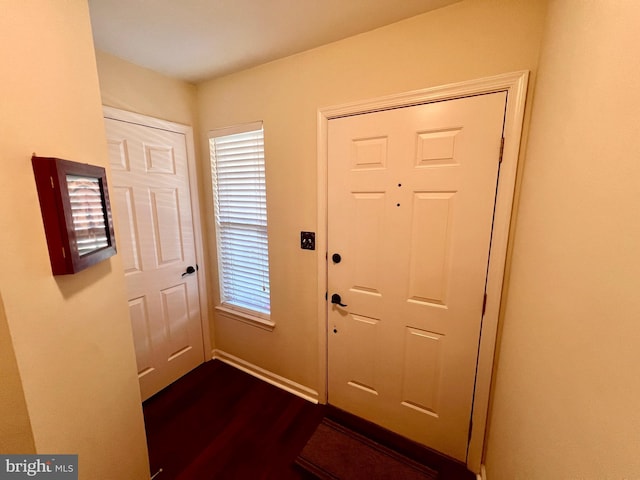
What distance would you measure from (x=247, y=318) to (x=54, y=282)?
1.52 metres

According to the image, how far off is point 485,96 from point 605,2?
1.96 feet

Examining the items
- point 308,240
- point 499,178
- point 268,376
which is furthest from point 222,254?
point 499,178

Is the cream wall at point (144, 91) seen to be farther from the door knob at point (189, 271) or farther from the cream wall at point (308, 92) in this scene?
the door knob at point (189, 271)

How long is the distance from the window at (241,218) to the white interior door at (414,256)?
635mm

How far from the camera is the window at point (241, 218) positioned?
6.39ft

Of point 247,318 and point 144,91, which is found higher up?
point 144,91

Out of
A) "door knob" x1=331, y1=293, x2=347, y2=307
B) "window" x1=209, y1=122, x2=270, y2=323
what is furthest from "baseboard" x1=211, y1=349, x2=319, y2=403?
"door knob" x1=331, y1=293, x2=347, y2=307

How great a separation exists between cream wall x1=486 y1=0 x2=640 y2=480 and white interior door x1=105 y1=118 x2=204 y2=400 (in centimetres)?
221

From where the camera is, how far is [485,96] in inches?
46.1

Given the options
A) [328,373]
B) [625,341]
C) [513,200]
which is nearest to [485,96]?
[513,200]

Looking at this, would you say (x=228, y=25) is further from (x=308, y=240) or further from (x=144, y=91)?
(x=308, y=240)

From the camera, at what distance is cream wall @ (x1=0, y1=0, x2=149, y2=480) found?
0.67 meters

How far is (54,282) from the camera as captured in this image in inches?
30.7

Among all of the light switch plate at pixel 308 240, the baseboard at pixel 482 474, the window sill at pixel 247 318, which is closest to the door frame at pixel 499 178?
the baseboard at pixel 482 474
